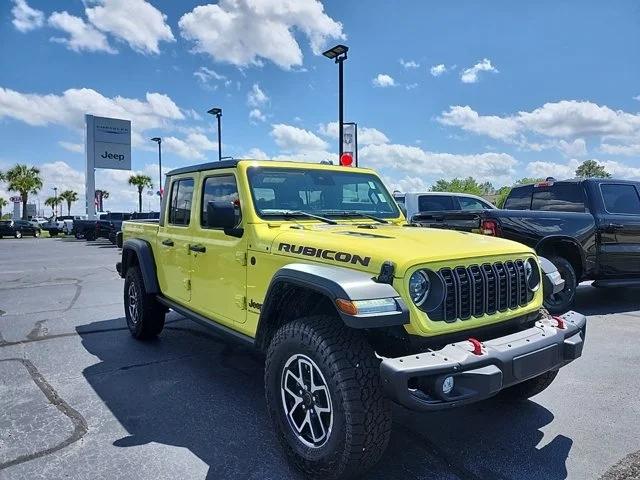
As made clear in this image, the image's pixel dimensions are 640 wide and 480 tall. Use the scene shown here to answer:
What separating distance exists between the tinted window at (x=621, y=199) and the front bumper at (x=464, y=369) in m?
5.54

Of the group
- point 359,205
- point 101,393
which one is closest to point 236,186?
point 359,205

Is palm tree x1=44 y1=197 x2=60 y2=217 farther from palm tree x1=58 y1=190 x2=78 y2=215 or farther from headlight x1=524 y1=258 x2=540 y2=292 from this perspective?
headlight x1=524 y1=258 x2=540 y2=292

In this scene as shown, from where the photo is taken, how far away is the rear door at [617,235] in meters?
6.98

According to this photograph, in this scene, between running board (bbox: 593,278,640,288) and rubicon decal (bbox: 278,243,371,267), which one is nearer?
rubicon decal (bbox: 278,243,371,267)

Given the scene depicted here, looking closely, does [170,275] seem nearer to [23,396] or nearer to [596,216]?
[23,396]

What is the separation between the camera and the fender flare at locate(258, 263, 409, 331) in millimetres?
2418

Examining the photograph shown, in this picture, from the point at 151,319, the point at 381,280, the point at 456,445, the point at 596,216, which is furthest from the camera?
the point at 596,216

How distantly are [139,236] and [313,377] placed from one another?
3786 mm

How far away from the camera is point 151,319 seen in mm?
5355

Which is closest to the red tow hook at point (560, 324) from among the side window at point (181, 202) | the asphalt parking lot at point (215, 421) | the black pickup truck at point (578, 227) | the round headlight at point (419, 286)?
the asphalt parking lot at point (215, 421)

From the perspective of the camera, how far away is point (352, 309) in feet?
7.96

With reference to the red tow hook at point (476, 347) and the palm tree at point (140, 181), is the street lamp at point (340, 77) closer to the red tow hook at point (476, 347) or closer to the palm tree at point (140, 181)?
the red tow hook at point (476, 347)

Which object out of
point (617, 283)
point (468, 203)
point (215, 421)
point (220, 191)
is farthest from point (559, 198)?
point (215, 421)

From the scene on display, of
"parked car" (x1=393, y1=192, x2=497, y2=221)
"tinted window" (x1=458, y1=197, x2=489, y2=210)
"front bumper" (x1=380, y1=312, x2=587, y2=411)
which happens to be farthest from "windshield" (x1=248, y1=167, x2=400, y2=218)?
"tinted window" (x1=458, y1=197, x2=489, y2=210)
